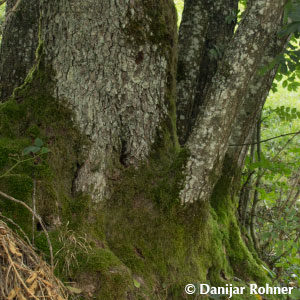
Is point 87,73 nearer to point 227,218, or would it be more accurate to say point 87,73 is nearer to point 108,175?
point 108,175

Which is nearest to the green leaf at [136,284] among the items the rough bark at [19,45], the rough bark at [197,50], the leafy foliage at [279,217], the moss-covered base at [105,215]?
the moss-covered base at [105,215]

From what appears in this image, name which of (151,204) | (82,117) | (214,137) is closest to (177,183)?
(151,204)

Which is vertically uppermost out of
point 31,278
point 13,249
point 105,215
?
point 105,215

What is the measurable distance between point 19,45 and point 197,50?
198 cm

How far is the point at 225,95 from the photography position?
2.43 m

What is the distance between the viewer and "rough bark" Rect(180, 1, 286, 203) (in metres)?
2.37

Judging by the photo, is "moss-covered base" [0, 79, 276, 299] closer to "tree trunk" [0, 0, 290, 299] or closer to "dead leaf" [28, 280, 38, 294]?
"tree trunk" [0, 0, 290, 299]

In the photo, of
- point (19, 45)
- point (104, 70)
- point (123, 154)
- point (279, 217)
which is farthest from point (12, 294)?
point (279, 217)

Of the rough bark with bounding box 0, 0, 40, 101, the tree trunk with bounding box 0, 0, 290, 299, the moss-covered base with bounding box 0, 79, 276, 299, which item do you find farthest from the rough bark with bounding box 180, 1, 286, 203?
the rough bark with bounding box 0, 0, 40, 101

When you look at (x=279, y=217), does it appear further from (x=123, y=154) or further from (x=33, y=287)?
(x=33, y=287)

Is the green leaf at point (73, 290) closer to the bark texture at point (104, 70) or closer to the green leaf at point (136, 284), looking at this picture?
the green leaf at point (136, 284)

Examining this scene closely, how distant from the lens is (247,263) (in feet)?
11.3

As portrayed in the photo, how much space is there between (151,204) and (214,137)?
0.70 metres

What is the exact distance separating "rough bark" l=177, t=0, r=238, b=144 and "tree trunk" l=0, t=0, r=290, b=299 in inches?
29.0
